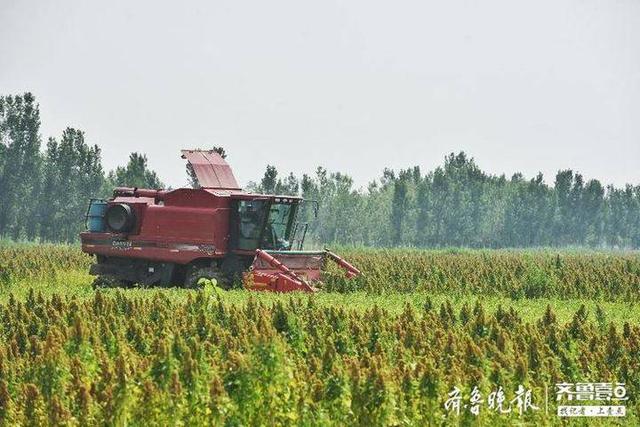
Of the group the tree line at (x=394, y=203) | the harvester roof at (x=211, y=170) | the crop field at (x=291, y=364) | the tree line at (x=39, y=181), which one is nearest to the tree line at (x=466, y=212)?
the tree line at (x=394, y=203)

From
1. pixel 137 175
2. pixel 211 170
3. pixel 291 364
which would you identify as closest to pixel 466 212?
pixel 137 175

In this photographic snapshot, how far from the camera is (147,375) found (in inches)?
473

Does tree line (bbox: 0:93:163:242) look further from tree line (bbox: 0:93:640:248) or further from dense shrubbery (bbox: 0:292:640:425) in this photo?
dense shrubbery (bbox: 0:292:640:425)

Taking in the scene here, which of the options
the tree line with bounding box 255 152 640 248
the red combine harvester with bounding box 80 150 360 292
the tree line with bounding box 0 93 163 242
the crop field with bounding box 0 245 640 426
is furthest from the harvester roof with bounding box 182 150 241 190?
the tree line with bounding box 255 152 640 248

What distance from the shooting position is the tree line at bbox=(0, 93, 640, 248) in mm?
74125

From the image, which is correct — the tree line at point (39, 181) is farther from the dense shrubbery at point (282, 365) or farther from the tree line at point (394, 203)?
the dense shrubbery at point (282, 365)

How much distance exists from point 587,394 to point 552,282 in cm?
1697

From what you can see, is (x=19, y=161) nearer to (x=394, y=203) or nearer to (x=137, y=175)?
(x=137, y=175)

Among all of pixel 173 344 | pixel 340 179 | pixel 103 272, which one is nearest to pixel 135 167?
pixel 340 179

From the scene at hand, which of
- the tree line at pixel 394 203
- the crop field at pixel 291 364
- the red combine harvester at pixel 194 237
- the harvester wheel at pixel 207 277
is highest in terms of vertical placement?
the tree line at pixel 394 203

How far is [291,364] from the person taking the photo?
12562mm

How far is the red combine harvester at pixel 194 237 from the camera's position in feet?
93.7

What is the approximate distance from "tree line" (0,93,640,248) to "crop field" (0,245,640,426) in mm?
53165

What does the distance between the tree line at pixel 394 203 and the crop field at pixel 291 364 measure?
53.2 metres
